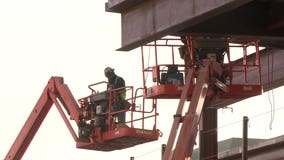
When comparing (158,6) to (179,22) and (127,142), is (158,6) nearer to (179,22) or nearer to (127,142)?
(179,22)

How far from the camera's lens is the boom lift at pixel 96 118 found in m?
30.7

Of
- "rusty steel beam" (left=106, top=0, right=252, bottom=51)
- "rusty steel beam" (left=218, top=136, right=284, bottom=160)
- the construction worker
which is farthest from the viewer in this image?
the construction worker

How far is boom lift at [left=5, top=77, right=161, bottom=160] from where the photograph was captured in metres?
30.7

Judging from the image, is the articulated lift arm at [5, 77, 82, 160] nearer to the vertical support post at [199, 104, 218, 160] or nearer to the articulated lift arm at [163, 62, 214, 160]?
the vertical support post at [199, 104, 218, 160]

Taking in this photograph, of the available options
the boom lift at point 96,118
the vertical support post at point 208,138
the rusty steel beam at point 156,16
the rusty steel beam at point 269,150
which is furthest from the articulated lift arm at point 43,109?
the rusty steel beam at point 156,16

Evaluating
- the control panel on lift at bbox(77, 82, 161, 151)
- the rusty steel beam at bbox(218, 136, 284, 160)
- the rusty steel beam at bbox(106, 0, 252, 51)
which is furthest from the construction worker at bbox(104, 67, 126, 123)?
the rusty steel beam at bbox(106, 0, 252, 51)

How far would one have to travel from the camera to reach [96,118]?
31.8 meters

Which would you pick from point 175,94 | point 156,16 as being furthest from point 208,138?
point 156,16

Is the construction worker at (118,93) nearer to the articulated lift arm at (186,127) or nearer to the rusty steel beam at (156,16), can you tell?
the articulated lift arm at (186,127)

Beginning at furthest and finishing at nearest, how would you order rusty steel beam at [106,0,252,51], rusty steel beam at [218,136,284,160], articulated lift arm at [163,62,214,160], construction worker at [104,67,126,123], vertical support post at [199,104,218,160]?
construction worker at [104,67,126,123]
vertical support post at [199,104,218,160]
articulated lift arm at [163,62,214,160]
rusty steel beam at [218,136,284,160]
rusty steel beam at [106,0,252,51]

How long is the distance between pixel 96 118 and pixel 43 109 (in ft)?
15.9

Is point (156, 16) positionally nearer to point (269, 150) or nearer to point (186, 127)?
point (186, 127)

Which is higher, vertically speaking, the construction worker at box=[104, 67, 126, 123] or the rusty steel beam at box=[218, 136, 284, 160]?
the construction worker at box=[104, 67, 126, 123]

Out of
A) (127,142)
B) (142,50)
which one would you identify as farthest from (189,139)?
(127,142)
